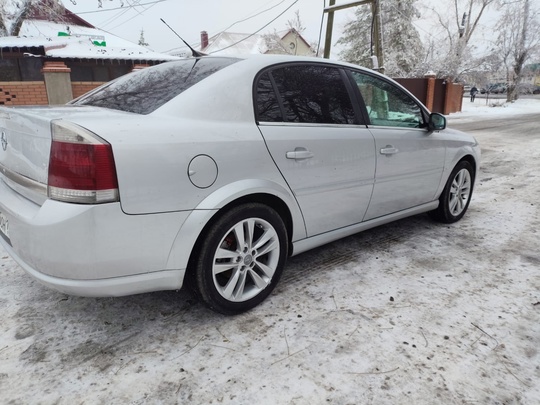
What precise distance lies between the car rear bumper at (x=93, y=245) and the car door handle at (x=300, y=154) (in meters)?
0.79

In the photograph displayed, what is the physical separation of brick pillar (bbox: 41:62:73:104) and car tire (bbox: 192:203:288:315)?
9869 millimetres

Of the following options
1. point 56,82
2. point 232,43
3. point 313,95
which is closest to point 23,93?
point 56,82

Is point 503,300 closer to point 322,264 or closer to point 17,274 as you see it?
point 322,264

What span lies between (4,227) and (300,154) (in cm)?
177

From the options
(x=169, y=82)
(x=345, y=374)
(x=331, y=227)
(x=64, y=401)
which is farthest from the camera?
(x=331, y=227)

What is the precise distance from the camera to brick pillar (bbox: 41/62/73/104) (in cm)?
1038

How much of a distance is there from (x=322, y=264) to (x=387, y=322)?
0.88 m

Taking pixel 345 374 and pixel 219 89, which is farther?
pixel 219 89

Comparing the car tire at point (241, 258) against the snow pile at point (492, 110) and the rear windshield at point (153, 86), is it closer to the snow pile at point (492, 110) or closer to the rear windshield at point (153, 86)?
the rear windshield at point (153, 86)

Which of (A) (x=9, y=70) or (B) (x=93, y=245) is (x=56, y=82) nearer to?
(A) (x=9, y=70)

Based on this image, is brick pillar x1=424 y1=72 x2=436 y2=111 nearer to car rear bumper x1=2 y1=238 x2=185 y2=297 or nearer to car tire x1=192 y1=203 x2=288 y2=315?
car tire x1=192 y1=203 x2=288 y2=315

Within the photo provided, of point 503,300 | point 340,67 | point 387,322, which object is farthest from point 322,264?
point 340,67

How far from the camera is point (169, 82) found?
251 centimetres

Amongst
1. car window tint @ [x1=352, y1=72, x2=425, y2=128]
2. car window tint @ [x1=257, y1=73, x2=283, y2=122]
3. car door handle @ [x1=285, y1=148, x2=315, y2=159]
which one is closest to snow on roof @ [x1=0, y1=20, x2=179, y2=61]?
car window tint @ [x1=352, y1=72, x2=425, y2=128]
